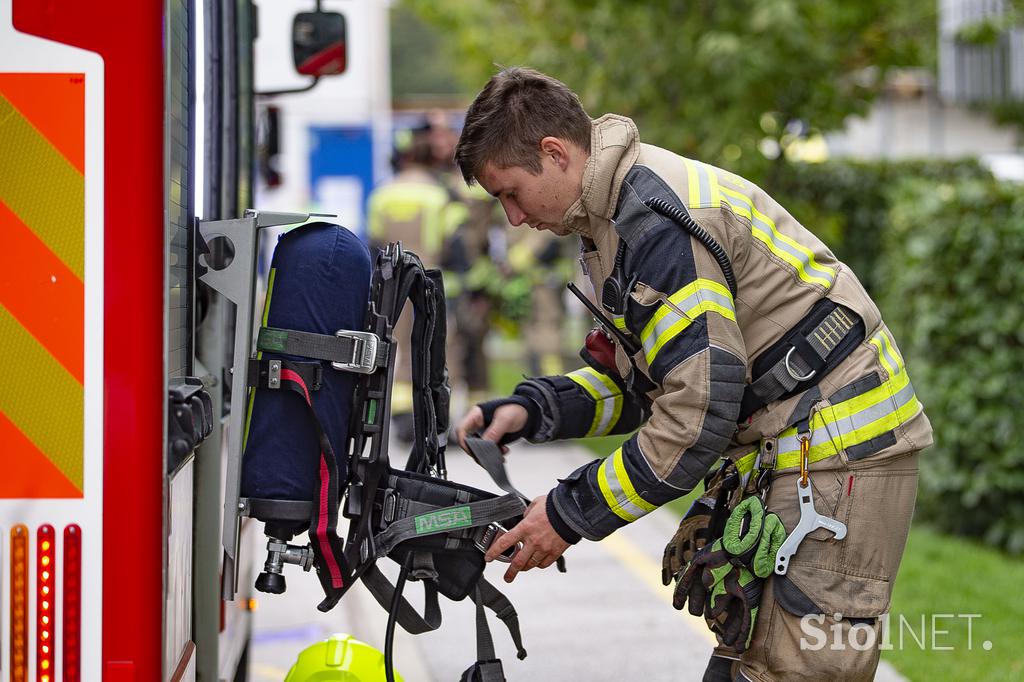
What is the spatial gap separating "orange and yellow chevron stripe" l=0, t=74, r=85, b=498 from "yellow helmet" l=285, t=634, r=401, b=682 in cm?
127

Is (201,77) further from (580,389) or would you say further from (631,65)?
(631,65)

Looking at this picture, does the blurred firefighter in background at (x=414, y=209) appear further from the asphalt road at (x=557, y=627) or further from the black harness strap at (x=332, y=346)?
the black harness strap at (x=332, y=346)

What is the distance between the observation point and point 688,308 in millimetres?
2555

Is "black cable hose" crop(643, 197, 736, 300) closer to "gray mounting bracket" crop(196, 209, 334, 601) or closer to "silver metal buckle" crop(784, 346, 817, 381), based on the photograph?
"silver metal buckle" crop(784, 346, 817, 381)

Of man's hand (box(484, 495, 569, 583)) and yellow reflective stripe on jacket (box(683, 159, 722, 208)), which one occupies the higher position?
yellow reflective stripe on jacket (box(683, 159, 722, 208))

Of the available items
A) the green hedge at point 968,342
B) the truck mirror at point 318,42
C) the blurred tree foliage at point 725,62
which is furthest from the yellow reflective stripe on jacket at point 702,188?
the blurred tree foliage at point 725,62

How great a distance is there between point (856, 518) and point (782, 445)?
0.77 ft

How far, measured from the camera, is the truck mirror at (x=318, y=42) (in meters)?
3.94

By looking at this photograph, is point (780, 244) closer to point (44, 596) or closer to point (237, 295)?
point (237, 295)

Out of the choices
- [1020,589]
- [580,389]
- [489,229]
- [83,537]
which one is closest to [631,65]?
[489,229]

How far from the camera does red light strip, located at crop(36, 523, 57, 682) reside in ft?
7.06

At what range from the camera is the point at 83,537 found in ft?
7.11

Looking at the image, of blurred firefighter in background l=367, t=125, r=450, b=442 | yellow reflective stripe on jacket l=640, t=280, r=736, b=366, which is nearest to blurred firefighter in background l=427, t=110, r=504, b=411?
blurred firefighter in background l=367, t=125, r=450, b=442

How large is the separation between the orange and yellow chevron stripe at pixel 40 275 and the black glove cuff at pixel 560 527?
1.05 metres
